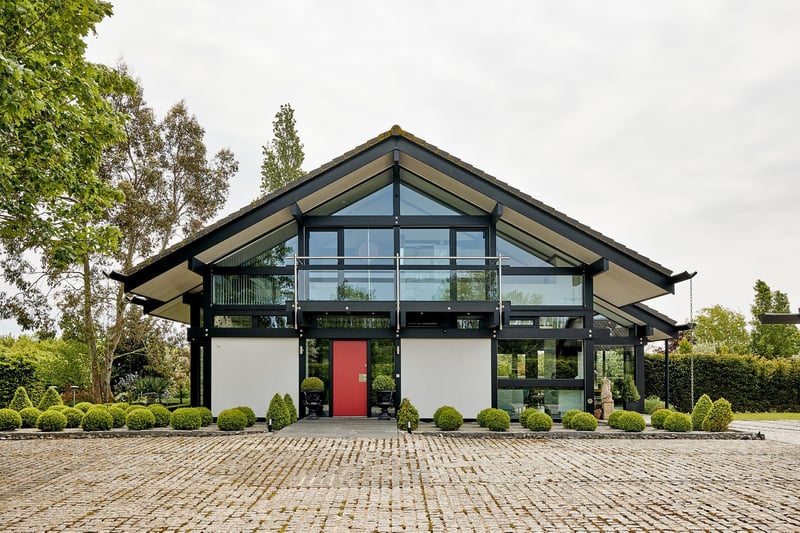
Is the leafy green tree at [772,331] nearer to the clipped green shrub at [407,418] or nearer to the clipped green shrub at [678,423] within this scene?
the clipped green shrub at [678,423]

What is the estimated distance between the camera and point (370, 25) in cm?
1625

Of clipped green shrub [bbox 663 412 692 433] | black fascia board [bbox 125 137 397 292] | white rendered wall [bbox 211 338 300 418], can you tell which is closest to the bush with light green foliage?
clipped green shrub [bbox 663 412 692 433]

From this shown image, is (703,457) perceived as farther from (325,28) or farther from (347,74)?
(347,74)

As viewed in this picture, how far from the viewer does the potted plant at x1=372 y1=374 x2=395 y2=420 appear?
1748 centimetres

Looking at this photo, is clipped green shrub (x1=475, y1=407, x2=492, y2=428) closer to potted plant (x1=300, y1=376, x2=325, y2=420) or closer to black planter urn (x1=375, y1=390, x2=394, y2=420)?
black planter urn (x1=375, y1=390, x2=394, y2=420)

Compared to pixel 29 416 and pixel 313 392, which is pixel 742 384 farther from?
pixel 29 416

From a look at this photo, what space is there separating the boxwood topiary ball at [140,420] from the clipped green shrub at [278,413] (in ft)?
8.61

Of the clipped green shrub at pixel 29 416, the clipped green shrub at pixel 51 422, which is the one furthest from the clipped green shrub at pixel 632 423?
the clipped green shrub at pixel 29 416

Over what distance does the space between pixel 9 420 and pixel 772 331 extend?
3738 cm

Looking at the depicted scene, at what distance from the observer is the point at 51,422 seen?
603 inches

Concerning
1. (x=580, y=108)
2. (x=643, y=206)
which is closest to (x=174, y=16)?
(x=580, y=108)

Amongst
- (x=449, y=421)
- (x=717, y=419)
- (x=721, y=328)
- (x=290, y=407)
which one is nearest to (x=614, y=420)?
(x=717, y=419)

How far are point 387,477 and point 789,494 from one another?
18.4ft

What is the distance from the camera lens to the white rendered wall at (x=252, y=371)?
689 inches
